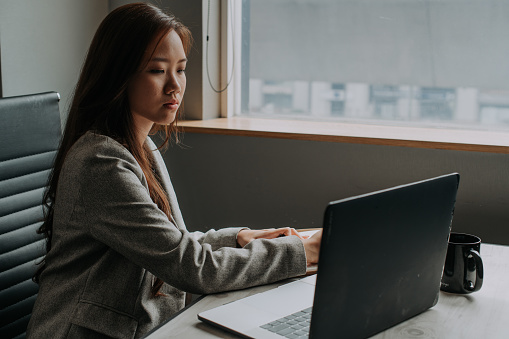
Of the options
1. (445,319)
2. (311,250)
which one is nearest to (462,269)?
(445,319)

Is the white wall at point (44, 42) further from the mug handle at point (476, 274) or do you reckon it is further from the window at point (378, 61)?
the mug handle at point (476, 274)

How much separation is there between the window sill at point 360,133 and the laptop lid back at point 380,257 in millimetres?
996

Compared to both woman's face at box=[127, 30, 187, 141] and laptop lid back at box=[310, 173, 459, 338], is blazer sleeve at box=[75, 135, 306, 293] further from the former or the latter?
laptop lid back at box=[310, 173, 459, 338]

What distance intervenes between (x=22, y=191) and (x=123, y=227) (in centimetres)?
49

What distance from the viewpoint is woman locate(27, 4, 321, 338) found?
1162 mm

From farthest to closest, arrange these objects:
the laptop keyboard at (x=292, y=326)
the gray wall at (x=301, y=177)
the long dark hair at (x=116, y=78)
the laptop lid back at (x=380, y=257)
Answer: the gray wall at (x=301, y=177) < the long dark hair at (x=116, y=78) < the laptop keyboard at (x=292, y=326) < the laptop lid back at (x=380, y=257)

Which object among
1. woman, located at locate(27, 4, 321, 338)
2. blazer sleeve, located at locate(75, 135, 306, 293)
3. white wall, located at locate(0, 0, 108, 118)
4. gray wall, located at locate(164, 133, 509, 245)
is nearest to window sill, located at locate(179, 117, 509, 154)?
gray wall, located at locate(164, 133, 509, 245)

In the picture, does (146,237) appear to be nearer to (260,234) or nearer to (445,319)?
(260,234)

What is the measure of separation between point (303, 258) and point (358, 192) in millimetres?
967

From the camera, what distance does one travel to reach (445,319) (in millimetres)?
1103

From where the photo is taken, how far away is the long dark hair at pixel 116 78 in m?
1.28

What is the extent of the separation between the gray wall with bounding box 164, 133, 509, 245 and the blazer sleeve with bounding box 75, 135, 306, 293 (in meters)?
1.00

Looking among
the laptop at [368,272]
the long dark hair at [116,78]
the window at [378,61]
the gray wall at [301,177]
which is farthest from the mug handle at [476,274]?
the window at [378,61]

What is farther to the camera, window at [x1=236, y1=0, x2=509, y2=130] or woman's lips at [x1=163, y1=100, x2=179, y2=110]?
window at [x1=236, y1=0, x2=509, y2=130]
